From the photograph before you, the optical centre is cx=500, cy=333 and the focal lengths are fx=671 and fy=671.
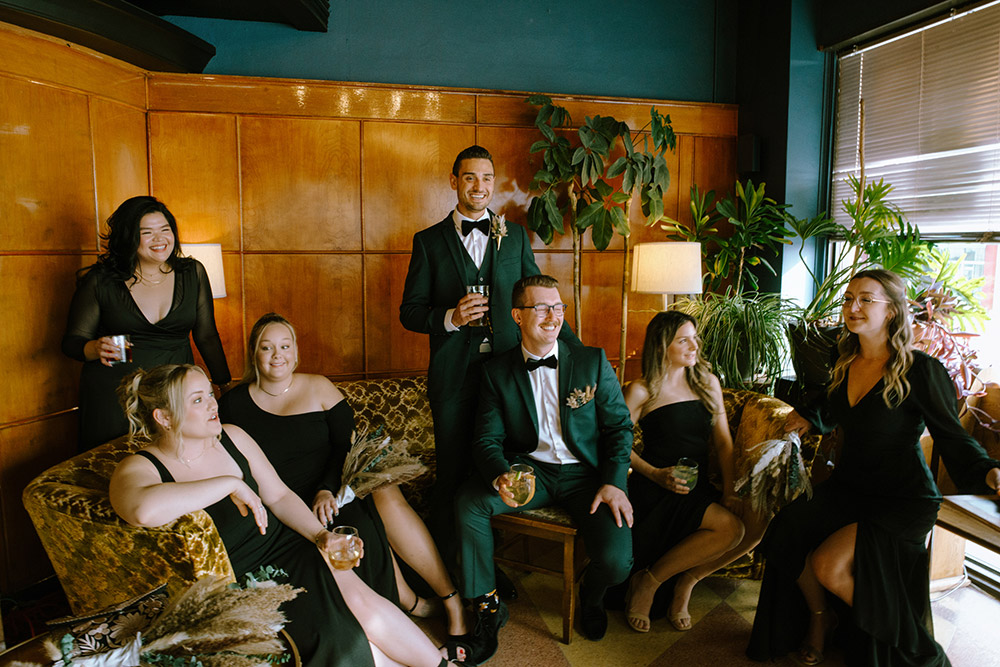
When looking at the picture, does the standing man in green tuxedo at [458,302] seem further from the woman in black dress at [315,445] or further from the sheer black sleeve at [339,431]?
the sheer black sleeve at [339,431]

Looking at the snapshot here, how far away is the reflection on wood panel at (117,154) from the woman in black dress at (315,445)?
1795 millimetres

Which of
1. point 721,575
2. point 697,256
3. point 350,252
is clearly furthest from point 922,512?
point 350,252

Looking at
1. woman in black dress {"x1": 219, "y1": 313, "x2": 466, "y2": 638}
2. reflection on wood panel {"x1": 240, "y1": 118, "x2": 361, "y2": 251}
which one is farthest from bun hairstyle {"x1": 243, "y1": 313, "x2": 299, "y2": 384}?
reflection on wood panel {"x1": 240, "y1": 118, "x2": 361, "y2": 251}

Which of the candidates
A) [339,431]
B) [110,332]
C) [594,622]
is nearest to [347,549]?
[339,431]

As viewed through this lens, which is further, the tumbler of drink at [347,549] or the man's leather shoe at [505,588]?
the man's leather shoe at [505,588]

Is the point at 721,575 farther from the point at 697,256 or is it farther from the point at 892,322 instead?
the point at 697,256

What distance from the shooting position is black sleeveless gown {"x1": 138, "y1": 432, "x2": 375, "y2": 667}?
2.04m

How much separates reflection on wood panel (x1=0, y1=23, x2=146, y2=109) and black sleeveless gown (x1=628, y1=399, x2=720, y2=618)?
3474 millimetres

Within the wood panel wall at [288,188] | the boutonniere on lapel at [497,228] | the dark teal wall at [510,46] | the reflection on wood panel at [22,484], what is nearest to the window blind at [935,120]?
the wood panel wall at [288,188]

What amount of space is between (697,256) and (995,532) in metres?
2.53

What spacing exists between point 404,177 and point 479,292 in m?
2.13

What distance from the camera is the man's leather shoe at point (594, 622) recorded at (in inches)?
113

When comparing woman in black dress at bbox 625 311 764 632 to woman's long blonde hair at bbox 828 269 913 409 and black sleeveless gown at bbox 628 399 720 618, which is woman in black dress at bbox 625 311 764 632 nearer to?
black sleeveless gown at bbox 628 399 720 618

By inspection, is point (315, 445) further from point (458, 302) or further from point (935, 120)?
point (935, 120)
